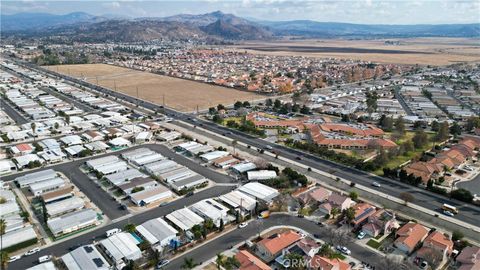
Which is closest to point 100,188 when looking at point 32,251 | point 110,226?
point 110,226

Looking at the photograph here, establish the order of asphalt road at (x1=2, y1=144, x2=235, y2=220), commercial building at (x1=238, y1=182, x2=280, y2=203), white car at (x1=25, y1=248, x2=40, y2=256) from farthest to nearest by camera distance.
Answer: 1. commercial building at (x1=238, y1=182, x2=280, y2=203)
2. asphalt road at (x1=2, y1=144, x2=235, y2=220)
3. white car at (x1=25, y1=248, x2=40, y2=256)

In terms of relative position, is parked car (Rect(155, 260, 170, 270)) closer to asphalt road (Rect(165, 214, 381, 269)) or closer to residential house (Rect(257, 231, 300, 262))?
asphalt road (Rect(165, 214, 381, 269))

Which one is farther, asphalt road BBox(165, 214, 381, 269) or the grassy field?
the grassy field

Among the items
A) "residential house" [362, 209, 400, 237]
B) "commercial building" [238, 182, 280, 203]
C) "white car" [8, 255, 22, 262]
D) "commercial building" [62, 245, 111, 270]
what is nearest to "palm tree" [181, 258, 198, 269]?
"commercial building" [62, 245, 111, 270]

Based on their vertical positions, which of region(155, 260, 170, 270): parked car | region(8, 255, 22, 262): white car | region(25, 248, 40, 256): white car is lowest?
region(8, 255, 22, 262): white car

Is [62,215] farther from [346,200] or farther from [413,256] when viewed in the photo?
[413,256]

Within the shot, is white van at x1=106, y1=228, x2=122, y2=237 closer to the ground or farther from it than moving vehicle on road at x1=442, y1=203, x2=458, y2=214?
closer to the ground

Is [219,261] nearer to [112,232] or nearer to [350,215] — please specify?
[112,232]

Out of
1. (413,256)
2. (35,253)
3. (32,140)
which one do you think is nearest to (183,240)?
(35,253)
